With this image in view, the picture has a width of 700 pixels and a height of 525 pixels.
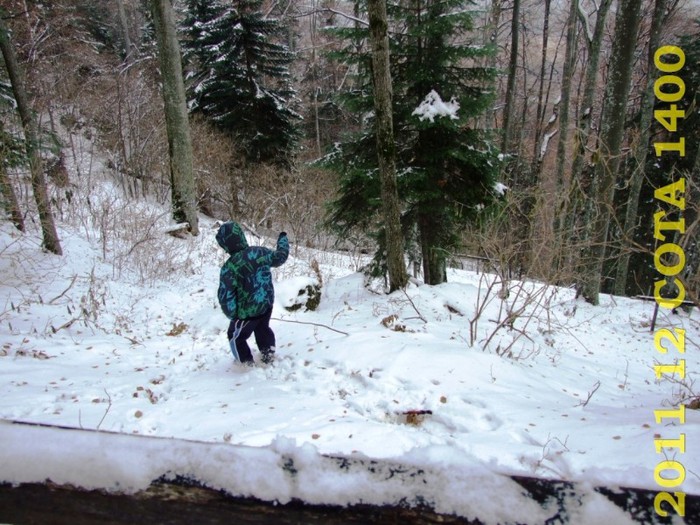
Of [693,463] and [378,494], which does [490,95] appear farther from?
[378,494]

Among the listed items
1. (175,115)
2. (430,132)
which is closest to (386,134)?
(430,132)

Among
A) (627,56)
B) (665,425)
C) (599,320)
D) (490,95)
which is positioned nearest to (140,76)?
(490,95)

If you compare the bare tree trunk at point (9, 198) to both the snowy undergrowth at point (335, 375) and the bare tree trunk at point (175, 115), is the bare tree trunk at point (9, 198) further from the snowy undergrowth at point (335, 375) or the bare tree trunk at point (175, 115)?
the bare tree trunk at point (175, 115)

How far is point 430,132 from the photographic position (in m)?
7.68

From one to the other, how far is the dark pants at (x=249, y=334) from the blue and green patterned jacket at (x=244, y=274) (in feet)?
0.29

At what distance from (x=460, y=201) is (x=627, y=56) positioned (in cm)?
510

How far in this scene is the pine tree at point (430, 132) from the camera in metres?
7.26

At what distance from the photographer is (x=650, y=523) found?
1.18m

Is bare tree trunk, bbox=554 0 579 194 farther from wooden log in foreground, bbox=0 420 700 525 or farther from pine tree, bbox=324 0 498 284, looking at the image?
wooden log in foreground, bbox=0 420 700 525

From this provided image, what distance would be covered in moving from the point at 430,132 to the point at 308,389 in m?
5.72

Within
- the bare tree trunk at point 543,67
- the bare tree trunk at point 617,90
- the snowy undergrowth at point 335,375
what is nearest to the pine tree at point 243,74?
the snowy undergrowth at point 335,375

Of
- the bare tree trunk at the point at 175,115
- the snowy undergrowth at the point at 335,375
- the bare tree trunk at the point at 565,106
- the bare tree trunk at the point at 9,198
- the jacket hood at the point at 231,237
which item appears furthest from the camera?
the bare tree trunk at the point at 565,106

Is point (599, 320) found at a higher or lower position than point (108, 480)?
lower

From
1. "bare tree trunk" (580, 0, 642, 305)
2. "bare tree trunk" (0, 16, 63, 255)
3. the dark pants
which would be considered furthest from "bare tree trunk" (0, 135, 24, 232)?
"bare tree trunk" (580, 0, 642, 305)
